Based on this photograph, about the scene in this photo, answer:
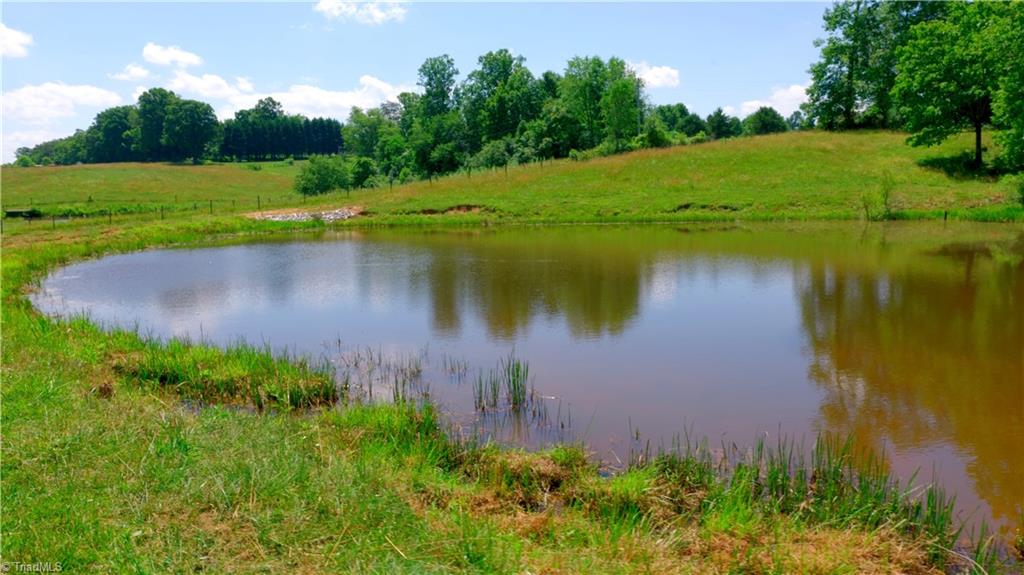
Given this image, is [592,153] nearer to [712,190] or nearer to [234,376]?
[712,190]

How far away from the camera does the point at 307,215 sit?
4531 centimetres

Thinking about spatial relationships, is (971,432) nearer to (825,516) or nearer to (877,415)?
(877,415)

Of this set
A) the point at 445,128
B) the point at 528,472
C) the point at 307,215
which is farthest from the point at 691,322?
the point at 445,128

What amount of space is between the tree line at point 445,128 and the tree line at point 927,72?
14957mm

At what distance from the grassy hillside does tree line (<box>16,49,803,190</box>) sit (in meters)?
9.37

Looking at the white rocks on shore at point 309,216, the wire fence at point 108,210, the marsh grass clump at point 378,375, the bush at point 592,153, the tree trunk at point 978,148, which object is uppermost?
the bush at point 592,153

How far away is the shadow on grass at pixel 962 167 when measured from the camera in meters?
40.0

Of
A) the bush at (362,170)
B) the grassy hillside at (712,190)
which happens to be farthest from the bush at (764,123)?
the bush at (362,170)

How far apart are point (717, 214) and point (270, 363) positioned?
3287 centimetres

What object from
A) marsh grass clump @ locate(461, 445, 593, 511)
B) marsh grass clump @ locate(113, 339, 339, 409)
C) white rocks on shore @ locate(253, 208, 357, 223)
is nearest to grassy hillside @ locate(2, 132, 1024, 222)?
white rocks on shore @ locate(253, 208, 357, 223)

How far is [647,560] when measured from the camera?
521 cm

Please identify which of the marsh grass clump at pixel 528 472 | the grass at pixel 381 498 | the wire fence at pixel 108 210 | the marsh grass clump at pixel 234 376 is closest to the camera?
the grass at pixel 381 498

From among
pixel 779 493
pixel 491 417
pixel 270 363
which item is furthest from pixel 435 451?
pixel 270 363

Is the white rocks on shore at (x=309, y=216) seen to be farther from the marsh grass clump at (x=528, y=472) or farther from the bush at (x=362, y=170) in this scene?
the marsh grass clump at (x=528, y=472)
